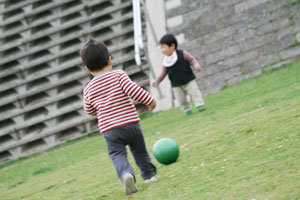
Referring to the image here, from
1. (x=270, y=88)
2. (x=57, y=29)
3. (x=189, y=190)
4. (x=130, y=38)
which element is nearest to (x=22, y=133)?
(x=57, y=29)

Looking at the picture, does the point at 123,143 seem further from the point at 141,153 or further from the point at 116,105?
the point at 116,105

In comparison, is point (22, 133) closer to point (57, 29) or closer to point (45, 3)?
point (57, 29)

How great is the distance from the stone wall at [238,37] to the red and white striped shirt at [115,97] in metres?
7.06

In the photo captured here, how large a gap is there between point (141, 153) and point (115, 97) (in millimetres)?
573

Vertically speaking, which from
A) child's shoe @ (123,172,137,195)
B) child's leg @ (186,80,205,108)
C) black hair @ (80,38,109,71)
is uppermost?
black hair @ (80,38,109,71)

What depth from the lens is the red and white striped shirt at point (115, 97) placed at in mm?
4160

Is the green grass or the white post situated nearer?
the green grass

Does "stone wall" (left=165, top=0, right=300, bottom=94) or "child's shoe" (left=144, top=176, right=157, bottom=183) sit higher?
"stone wall" (left=165, top=0, right=300, bottom=94)

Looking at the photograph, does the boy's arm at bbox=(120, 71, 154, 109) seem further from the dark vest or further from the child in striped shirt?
the dark vest

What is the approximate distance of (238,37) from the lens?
440 inches

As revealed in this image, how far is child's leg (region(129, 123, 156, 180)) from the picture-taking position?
13.9 feet

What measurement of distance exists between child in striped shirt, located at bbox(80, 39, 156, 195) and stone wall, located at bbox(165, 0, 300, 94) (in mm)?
7024

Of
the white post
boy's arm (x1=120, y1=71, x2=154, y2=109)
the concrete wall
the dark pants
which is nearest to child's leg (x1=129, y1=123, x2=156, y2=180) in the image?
the dark pants

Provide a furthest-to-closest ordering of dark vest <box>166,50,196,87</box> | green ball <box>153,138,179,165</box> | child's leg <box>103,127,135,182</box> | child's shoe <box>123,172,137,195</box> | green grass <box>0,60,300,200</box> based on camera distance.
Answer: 1. dark vest <box>166,50,196,87</box>
2. green ball <box>153,138,179,165</box>
3. child's leg <box>103,127,135,182</box>
4. child's shoe <box>123,172,137,195</box>
5. green grass <box>0,60,300,200</box>
